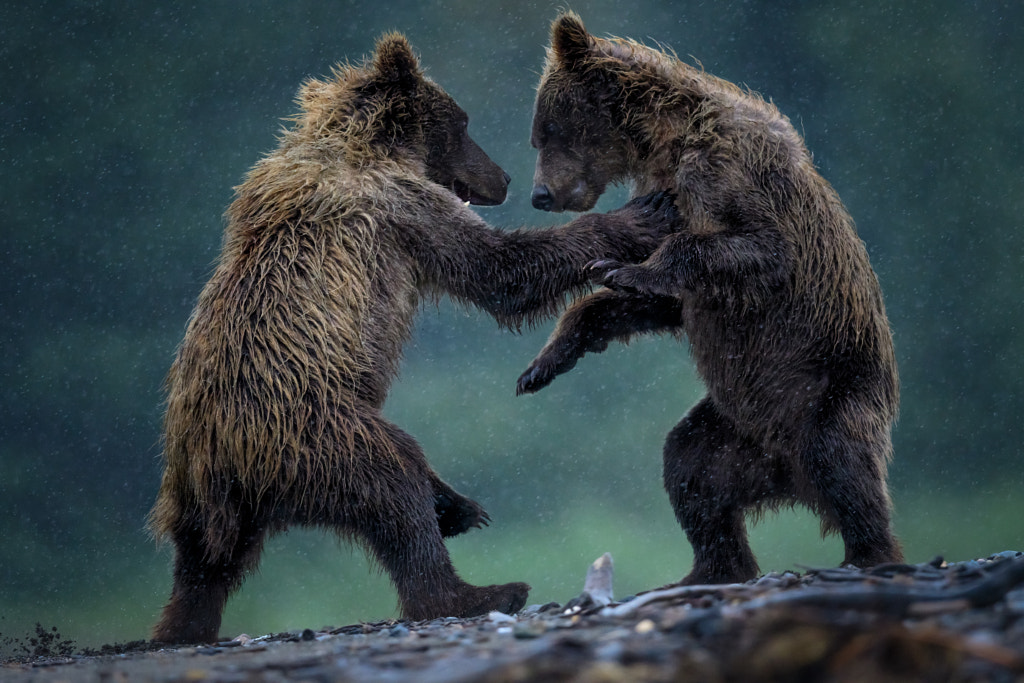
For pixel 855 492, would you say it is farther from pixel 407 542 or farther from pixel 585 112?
pixel 585 112

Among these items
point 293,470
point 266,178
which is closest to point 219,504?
point 293,470

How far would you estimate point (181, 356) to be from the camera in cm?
525

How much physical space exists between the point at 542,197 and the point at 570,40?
3.13ft

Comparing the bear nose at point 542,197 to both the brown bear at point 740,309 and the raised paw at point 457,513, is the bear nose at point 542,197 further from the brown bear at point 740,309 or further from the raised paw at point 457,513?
the raised paw at point 457,513

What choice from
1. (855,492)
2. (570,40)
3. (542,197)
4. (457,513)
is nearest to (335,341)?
(457,513)

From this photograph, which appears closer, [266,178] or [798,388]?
[798,388]

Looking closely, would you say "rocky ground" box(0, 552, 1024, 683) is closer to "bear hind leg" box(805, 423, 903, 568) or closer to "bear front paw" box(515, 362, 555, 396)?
"bear hind leg" box(805, 423, 903, 568)

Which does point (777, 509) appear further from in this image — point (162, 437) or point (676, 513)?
point (162, 437)

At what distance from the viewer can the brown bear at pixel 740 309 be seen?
15.7 ft

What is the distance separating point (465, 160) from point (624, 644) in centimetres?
473

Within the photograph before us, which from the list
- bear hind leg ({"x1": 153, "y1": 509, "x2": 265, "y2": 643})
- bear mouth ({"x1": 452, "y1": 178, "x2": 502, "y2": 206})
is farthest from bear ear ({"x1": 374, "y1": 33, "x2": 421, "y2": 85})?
bear hind leg ({"x1": 153, "y1": 509, "x2": 265, "y2": 643})

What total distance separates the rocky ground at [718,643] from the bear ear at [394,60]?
3574 mm

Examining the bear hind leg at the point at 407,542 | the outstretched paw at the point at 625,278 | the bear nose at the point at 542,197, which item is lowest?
the bear hind leg at the point at 407,542

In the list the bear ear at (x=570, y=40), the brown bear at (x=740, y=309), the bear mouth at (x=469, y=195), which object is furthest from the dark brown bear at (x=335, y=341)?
the bear ear at (x=570, y=40)
